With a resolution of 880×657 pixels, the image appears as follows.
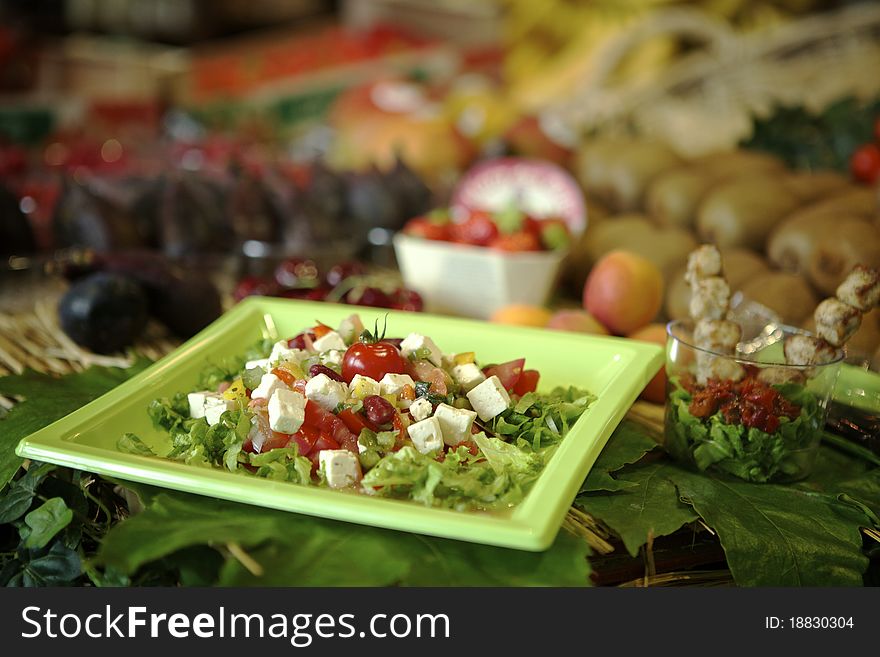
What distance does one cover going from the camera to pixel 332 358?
107cm

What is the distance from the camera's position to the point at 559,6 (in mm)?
3895

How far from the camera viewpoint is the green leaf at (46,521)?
91 centimetres

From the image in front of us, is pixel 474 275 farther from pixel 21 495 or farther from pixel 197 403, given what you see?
pixel 21 495

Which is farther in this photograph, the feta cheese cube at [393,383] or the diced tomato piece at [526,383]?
the diced tomato piece at [526,383]

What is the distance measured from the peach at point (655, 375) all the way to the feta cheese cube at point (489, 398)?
0.96 feet

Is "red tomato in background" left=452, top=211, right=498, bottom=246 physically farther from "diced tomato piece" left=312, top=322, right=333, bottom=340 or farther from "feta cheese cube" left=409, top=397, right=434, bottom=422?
"feta cheese cube" left=409, top=397, right=434, bottom=422

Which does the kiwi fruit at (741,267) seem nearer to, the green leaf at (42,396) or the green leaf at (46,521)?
the green leaf at (42,396)

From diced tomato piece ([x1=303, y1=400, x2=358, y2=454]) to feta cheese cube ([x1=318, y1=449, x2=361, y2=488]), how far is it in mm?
44

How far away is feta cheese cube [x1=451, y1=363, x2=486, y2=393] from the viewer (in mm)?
1051

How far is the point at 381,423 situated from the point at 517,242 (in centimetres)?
76

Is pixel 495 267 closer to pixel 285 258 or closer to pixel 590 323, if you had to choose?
pixel 590 323

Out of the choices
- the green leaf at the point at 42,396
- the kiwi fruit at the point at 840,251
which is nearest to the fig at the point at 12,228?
the green leaf at the point at 42,396

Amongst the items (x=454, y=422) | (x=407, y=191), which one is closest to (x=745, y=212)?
(x=407, y=191)

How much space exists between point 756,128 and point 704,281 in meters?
1.44
